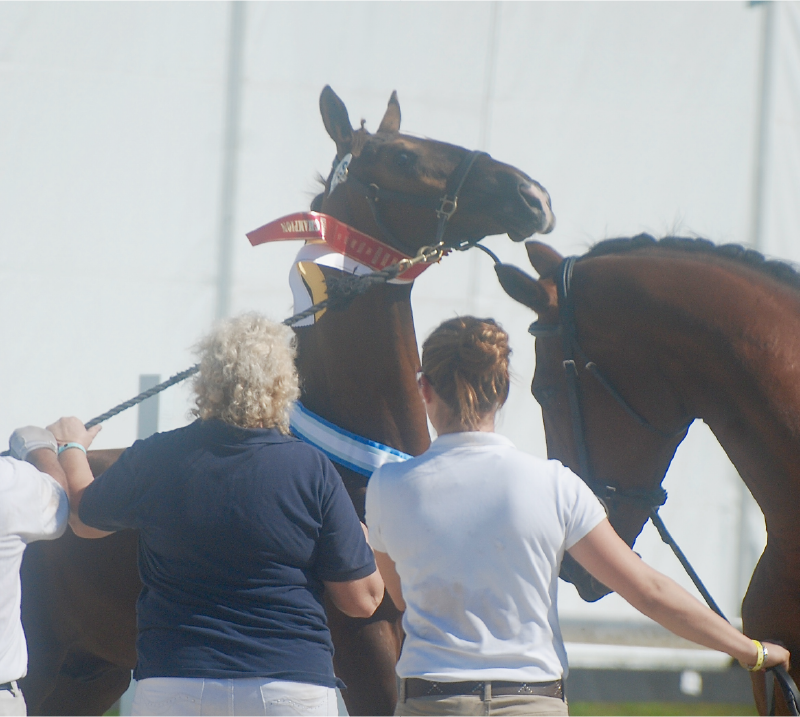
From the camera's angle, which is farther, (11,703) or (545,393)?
(545,393)

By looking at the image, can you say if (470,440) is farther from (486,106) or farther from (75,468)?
(486,106)

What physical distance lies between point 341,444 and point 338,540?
2.06 feet

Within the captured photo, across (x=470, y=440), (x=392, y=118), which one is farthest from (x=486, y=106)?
(x=470, y=440)

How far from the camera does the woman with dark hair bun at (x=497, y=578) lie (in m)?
1.37

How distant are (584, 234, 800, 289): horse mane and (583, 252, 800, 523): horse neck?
0.07 ft

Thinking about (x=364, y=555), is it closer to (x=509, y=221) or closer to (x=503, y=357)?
(x=503, y=357)

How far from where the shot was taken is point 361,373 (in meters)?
2.25

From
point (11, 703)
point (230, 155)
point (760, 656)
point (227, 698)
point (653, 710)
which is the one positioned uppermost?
point (230, 155)

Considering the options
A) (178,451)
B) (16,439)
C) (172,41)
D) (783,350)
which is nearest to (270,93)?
(172,41)

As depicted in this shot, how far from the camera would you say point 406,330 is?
2.32 m

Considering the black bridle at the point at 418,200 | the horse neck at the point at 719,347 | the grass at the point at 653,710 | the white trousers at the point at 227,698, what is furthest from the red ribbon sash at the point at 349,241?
the grass at the point at 653,710

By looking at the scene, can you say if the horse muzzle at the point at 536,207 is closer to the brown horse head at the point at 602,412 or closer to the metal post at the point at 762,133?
the brown horse head at the point at 602,412

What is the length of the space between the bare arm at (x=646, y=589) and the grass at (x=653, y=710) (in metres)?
2.95

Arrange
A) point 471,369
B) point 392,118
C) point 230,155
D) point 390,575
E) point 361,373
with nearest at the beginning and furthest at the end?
point 471,369 < point 390,575 < point 361,373 < point 392,118 < point 230,155
